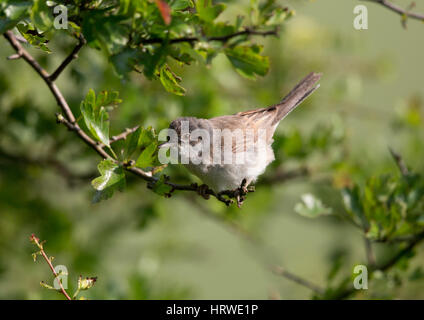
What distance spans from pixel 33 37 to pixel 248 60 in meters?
0.77

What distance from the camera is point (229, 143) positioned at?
9.59ft

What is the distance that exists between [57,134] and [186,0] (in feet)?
7.24

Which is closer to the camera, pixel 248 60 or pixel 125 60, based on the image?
pixel 125 60

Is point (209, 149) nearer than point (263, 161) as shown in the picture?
Yes

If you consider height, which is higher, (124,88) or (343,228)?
(124,88)

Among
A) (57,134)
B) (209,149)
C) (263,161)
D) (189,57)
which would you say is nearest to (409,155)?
(263,161)

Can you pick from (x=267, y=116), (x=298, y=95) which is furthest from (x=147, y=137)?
(x=298, y=95)

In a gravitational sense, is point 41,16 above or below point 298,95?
above

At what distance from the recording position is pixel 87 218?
492cm

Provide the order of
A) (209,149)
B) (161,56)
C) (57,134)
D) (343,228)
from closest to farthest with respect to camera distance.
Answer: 1. (161,56)
2. (209,149)
3. (57,134)
4. (343,228)

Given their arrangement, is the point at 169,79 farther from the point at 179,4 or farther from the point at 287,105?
the point at 287,105

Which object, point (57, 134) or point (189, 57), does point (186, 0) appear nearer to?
point (189, 57)

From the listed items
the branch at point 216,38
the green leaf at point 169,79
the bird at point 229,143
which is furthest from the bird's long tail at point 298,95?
the green leaf at point 169,79

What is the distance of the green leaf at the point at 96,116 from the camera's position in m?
1.83
